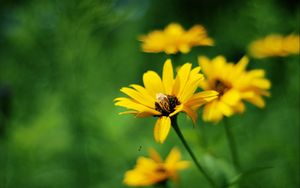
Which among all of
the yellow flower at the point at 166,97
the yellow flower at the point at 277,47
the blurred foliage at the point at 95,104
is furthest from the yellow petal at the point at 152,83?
the yellow flower at the point at 277,47

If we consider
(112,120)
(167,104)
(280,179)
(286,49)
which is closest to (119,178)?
(112,120)

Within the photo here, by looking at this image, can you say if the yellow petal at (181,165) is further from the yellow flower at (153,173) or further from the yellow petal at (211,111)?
the yellow petal at (211,111)

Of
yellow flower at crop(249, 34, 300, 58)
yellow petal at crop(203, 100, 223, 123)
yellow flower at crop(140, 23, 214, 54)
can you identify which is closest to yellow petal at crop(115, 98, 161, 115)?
yellow petal at crop(203, 100, 223, 123)

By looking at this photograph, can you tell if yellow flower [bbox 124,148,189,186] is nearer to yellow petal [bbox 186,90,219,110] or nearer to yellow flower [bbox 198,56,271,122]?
yellow flower [bbox 198,56,271,122]

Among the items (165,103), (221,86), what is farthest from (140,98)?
(221,86)

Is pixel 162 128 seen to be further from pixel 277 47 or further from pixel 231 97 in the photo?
pixel 277 47

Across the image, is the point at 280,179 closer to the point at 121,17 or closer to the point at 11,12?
the point at 121,17
